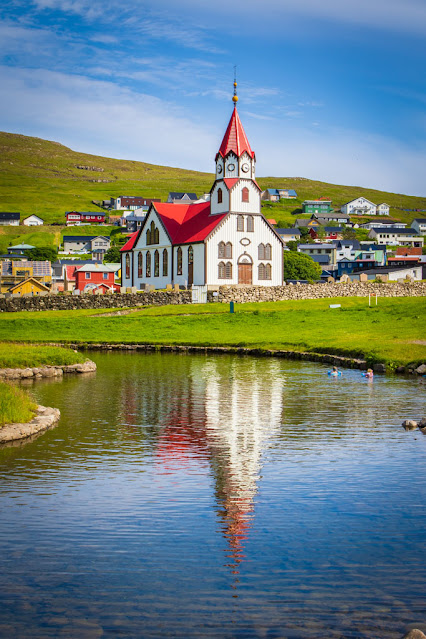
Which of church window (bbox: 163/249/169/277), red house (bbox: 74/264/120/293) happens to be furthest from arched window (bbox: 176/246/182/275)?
red house (bbox: 74/264/120/293)

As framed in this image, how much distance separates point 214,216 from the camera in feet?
293

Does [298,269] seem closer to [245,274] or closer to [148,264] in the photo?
[148,264]

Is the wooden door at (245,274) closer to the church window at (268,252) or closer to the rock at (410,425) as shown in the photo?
the church window at (268,252)

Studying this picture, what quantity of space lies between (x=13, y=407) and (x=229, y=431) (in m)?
7.03

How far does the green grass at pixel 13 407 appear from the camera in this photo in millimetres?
22391

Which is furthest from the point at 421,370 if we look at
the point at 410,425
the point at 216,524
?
the point at 216,524

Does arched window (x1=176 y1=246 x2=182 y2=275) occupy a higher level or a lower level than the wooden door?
higher

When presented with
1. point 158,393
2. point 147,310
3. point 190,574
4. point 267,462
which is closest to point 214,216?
point 147,310

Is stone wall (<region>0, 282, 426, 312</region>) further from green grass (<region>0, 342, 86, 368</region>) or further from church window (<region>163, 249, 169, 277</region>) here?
green grass (<region>0, 342, 86, 368</region>)

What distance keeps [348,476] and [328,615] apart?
7.37m

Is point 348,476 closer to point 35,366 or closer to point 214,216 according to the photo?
Result: point 35,366

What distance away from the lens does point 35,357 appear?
1510 inches

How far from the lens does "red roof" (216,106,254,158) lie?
8812 centimetres

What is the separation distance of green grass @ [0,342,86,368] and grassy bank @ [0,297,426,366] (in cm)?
1263
